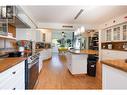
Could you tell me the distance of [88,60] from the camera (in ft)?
14.9

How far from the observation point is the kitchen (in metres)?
1.86

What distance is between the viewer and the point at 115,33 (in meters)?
6.59

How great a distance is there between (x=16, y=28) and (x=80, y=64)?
8.46 feet

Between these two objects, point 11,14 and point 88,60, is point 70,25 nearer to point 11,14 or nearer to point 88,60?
point 88,60

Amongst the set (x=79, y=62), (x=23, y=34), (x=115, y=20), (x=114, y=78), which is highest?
(x=115, y=20)

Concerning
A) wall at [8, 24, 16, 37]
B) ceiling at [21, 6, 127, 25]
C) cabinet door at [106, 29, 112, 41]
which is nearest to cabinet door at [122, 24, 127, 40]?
ceiling at [21, 6, 127, 25]

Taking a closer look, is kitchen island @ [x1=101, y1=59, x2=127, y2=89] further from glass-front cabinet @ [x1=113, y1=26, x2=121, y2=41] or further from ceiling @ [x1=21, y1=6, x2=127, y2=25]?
glass-front cabinet @ [x1=113, y1=26, x2=121, y2=41]

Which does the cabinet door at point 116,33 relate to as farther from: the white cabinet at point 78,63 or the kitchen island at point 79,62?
the white cabinet at point 78,63

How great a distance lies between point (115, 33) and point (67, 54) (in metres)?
2.90

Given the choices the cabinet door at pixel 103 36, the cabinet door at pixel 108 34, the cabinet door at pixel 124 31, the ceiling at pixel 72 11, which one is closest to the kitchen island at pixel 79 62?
the ceiling at pixel 72 11

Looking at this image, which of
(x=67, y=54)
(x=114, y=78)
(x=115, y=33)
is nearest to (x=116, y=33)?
(x=115, y=33)

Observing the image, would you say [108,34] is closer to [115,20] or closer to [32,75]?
[115,20]

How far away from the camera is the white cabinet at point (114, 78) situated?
1.49m
